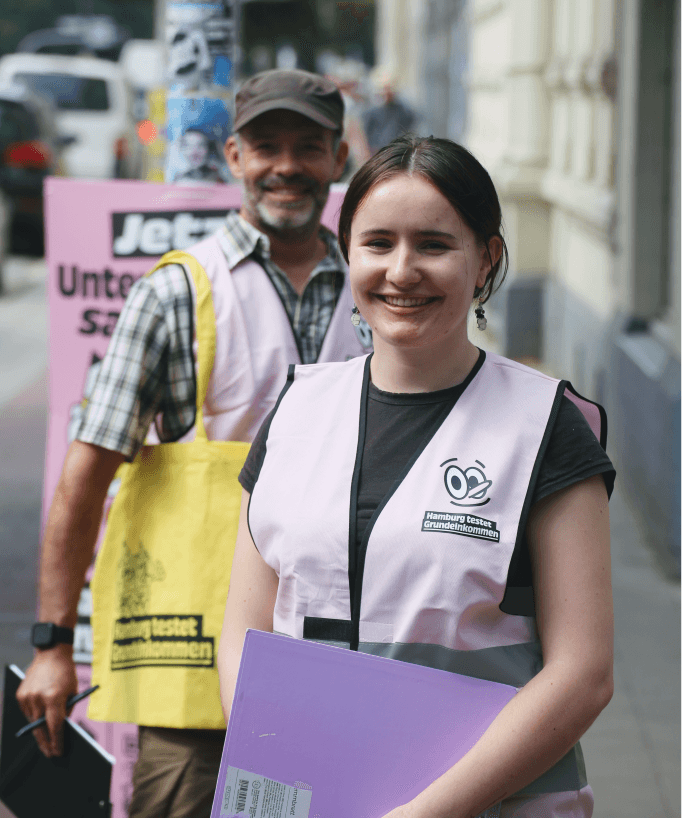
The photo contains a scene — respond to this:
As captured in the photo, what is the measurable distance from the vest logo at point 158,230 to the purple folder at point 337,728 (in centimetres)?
184

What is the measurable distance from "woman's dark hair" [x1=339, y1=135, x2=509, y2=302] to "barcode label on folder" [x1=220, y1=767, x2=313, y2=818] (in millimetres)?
905

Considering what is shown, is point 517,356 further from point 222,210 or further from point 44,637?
point 44,637

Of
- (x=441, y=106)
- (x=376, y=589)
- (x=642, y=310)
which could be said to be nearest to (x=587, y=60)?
(x=642, y=310)

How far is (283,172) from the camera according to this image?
279 centimetres

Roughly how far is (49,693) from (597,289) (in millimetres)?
6836

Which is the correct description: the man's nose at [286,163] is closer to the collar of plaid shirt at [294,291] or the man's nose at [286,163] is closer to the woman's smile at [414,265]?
the collar of plaid shirt at [294,291]

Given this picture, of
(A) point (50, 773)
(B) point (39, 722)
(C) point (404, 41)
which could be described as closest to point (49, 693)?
(B) point (39, 722)

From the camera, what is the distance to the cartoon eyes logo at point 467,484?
181 cm

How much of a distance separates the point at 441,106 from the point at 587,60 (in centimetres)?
1510

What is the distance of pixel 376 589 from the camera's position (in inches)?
72.5

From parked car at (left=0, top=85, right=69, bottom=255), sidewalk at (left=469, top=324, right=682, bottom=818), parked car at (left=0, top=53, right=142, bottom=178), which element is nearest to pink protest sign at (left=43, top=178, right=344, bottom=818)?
sidewalk at (left=469, top=324, right=682, bottom=818)

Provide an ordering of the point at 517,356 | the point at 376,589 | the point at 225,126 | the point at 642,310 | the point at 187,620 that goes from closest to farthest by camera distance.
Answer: the point at 376,589, the point at 187,620, the point at 225,126, the point at 642,310, the point at 517,356

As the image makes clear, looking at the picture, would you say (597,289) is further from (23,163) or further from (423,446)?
(23,163)

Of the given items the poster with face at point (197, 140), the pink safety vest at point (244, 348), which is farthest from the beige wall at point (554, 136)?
the pink safety vest at point (244, 348)
